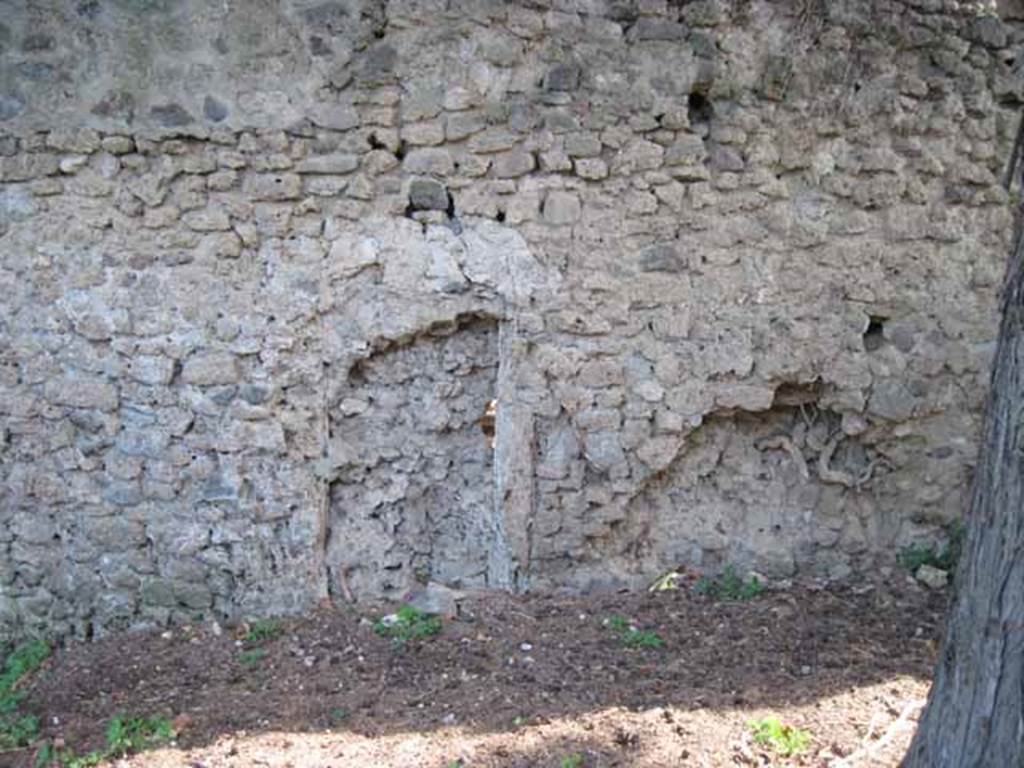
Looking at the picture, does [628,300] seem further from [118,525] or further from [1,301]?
[1,301]

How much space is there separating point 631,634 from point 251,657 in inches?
62.4

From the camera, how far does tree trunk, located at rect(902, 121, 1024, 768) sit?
244 centimetres

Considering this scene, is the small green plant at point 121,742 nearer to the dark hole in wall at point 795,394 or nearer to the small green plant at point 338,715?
the small green plant at point 338,715

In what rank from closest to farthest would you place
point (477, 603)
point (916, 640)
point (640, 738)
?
point (640, 738) → point (916, 640) → point (477, 603)

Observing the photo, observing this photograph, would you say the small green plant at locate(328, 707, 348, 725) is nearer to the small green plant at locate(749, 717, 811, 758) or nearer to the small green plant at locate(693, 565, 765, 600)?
the small green plant at locate(749, 717, 811, 758)

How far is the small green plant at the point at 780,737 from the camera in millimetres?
3199

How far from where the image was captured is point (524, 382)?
4.24m

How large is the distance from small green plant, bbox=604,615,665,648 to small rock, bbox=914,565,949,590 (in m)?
1.41

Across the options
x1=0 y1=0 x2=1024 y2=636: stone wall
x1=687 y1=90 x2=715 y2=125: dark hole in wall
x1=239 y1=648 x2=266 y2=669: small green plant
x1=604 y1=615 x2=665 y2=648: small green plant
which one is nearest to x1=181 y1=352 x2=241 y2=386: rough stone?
x1=0 y1=0 x2=1024 y2=636: stone wall

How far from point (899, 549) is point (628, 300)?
1.84 m

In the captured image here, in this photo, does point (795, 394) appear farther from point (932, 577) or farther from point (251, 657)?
point (251, 657)

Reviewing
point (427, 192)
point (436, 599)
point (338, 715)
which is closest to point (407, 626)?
point (436, 599)

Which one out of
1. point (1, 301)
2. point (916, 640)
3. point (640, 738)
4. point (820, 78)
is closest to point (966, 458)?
point (916, 640)

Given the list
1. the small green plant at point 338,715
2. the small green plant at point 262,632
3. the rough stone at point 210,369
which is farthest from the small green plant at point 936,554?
the rough stone at point 210,369
